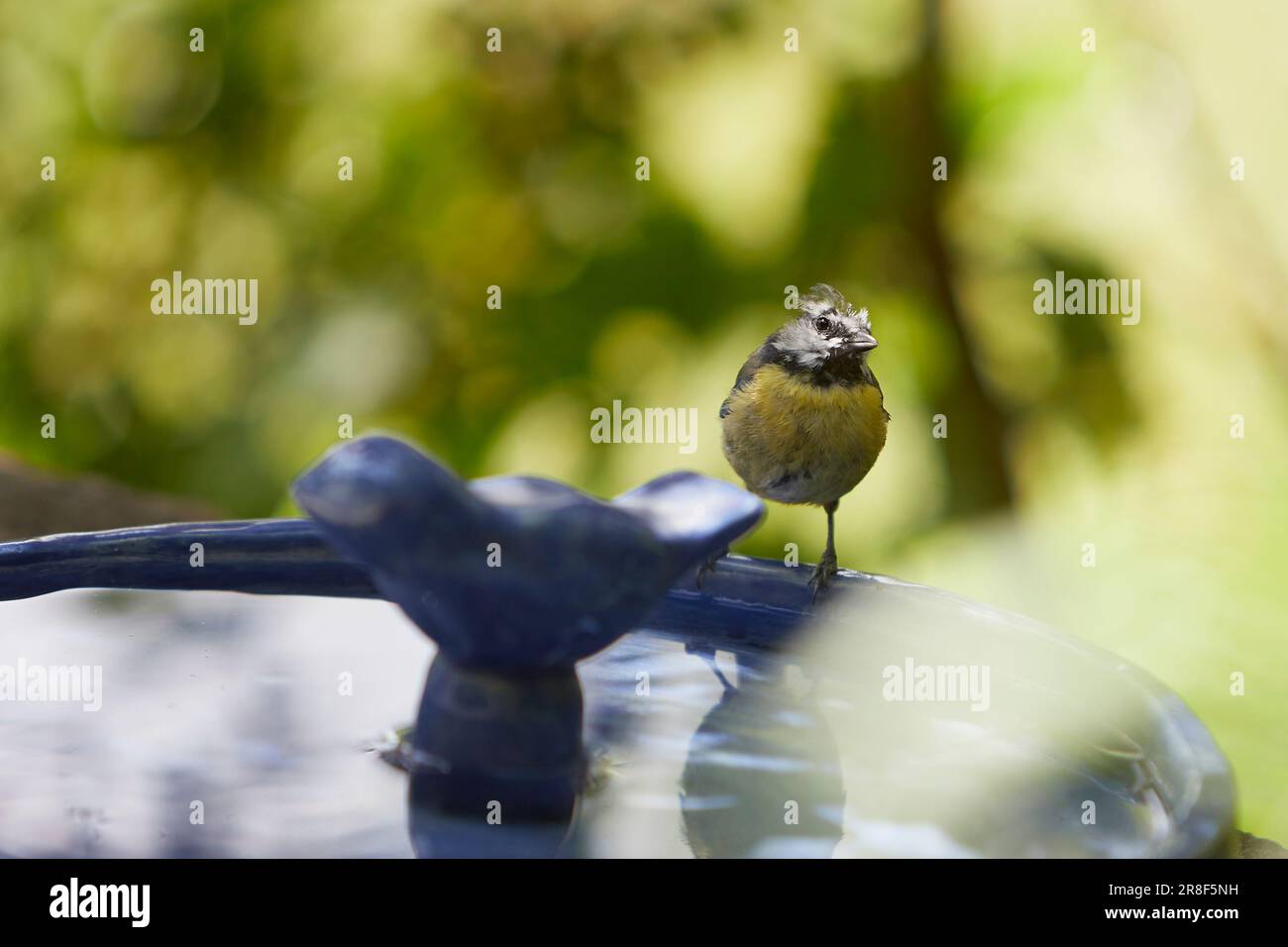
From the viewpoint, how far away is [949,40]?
444 cm

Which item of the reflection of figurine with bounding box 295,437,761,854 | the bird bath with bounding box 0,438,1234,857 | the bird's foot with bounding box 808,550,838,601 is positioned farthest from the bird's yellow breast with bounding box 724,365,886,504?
the reflection of figurine with bounding box 295,437,761,854

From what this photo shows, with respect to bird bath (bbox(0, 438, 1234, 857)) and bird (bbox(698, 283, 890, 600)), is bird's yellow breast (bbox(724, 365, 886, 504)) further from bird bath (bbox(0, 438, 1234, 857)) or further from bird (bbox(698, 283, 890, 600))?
bird bath (bbox(0, 438, 1234, 857))

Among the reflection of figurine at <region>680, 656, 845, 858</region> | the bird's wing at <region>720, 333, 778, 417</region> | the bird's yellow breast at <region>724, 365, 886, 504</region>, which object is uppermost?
the bird's wing at <region>720, 333, 778, 417</region>

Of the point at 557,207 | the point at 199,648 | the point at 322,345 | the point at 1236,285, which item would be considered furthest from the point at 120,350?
the point at 1236,285

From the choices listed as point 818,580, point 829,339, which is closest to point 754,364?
point 829,339

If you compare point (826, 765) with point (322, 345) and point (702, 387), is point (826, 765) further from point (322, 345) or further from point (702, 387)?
point (322, 345)

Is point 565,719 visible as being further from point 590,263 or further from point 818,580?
point 590,263

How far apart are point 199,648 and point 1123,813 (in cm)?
121

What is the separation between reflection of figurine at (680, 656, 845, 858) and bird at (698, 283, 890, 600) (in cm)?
108

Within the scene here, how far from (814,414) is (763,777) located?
146cm

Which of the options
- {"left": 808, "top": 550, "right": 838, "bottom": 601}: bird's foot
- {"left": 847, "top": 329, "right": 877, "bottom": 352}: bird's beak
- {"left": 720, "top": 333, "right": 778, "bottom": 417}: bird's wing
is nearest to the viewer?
{"left": 808, "top": 550, "right": 838, "bottom": 601}: bird's foot

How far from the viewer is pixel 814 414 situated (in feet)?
9.77

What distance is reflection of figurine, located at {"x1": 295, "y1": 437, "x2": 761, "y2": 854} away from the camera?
1.42 meters

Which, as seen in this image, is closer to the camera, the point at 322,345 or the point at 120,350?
the point at 322,345
